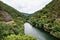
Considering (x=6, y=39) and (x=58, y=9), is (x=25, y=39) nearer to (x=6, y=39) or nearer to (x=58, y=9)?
(x=6, y=39)

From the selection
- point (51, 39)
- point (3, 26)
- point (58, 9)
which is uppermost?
point (58, 9)

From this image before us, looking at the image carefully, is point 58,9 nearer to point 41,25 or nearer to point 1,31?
point 41,25

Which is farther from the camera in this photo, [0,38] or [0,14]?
[0,14]

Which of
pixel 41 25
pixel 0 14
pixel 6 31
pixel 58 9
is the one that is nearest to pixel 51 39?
pixel 0 14

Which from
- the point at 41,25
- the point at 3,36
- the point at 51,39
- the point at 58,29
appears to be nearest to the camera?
the point at 3,36

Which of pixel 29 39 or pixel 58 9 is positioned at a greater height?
pixel 58 9

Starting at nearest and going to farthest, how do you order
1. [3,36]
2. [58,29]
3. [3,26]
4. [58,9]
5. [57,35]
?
[3,36], [3,26], [57,35], [58,29], [58,9]

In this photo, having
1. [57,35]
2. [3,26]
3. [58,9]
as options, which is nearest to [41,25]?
[58,9]

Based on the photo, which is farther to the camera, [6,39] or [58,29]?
[58,29]

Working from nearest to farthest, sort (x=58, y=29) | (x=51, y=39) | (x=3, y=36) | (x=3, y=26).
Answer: (x=3, y=36) → (x=3, y=26) → (x=51, y=39) → (x=58, y=29)
